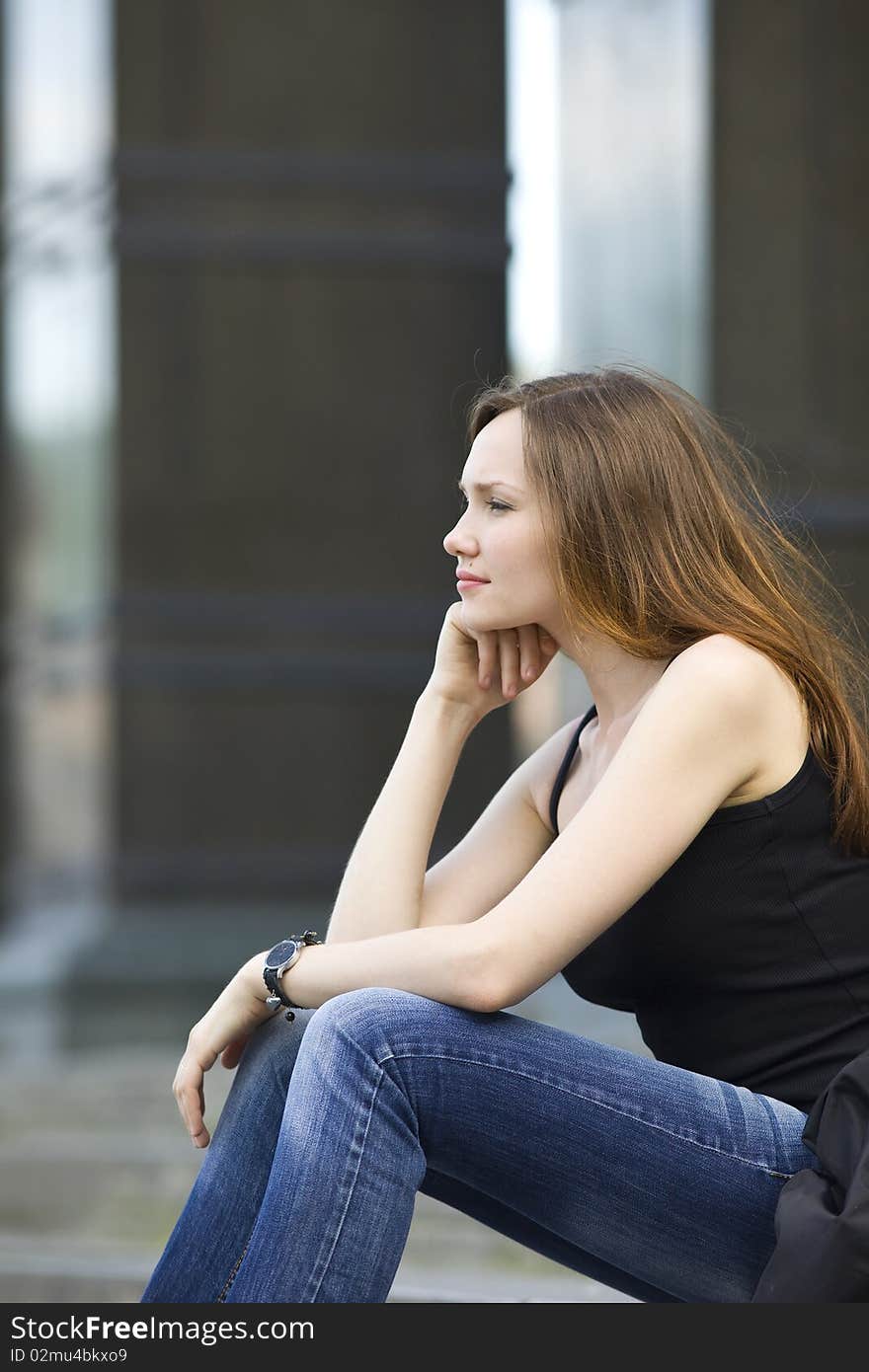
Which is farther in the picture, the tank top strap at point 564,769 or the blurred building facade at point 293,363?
the blurred building facade at point 293,363

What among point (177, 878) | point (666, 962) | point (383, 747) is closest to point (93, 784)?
point (177, 878)

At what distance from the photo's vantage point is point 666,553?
1.96 m

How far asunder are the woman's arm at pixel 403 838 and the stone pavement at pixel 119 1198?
0.75 meters

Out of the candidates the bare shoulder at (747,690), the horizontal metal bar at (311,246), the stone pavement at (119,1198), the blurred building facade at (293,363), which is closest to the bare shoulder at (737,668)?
the bare shoulder at (747,690)

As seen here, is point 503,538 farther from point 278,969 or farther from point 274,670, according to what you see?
point 274,670

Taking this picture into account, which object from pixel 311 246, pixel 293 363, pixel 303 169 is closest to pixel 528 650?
pixel 293 363

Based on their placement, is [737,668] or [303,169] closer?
[737,668]

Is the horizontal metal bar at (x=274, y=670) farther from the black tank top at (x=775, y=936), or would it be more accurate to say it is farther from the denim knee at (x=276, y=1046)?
the black tank top at (x=775, y=936)

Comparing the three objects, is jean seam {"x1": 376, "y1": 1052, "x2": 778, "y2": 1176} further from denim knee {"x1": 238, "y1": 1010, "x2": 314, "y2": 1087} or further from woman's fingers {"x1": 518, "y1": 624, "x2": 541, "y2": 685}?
woman's fingers {"x1": 518, "y1": 624, "x2": 541, "y2": 685}

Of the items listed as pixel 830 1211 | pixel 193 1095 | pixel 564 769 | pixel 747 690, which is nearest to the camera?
pixel 830 1211

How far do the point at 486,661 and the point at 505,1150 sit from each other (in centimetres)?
74

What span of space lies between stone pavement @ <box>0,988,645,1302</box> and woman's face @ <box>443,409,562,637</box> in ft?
3.80

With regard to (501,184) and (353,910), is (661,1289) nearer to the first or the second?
(353,910)

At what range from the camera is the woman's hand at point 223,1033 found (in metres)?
2.04
